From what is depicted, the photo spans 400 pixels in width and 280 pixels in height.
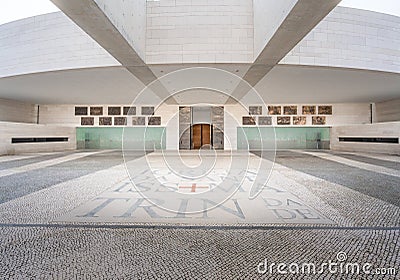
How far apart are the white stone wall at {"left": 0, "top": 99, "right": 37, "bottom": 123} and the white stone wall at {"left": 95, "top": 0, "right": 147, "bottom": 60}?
41.5ft

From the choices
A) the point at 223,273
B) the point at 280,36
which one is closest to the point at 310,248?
the point at 223,273

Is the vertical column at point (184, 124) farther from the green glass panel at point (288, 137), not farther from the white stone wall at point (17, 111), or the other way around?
the white stone wall at point (17, 111)

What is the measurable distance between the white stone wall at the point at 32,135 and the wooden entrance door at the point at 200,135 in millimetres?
7926

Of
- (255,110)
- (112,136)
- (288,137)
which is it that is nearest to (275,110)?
(255,110)

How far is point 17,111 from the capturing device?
651 inches

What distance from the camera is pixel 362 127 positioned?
14.4 m

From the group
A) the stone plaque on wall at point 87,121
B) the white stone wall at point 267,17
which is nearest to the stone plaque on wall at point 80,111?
the stone plaque on wall at point 87,121

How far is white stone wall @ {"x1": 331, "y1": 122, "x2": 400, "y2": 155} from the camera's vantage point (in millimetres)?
12320

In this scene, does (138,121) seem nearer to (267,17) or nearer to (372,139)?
(267,17)

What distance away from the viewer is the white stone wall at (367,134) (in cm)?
1232

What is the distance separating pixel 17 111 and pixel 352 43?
59.1 feet

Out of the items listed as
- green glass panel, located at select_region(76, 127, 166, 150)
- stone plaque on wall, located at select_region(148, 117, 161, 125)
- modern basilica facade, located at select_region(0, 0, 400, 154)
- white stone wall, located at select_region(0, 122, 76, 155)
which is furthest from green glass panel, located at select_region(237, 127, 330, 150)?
white stone wall, located at select_region(0, 122, 76, 155)

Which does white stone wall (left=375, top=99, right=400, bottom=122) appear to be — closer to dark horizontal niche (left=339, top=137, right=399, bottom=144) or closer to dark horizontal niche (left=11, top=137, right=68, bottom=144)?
dark horizontal niche (left=339, top=137, right=399, bottom=144)

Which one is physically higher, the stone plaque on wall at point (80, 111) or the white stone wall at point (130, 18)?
the white stone wall at point (130, 18)
